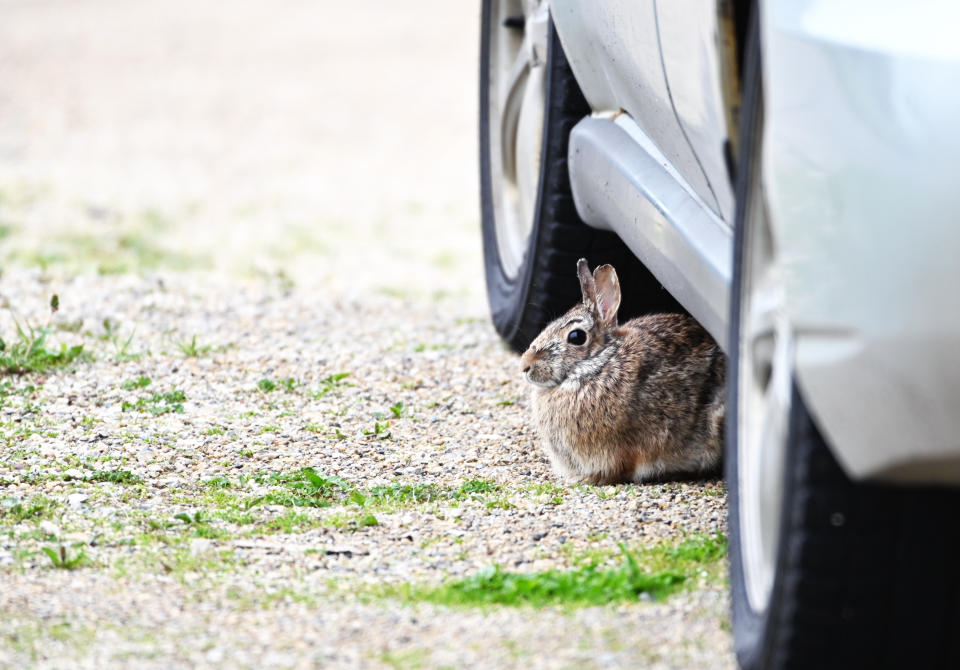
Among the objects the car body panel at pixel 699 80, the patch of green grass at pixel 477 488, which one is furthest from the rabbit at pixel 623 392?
the car body panel at pixel 699 80

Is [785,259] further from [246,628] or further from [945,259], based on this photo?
[246,628]

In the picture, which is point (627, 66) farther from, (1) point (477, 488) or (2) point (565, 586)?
(2) point (565, 586)

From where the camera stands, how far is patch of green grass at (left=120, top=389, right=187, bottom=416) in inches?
192

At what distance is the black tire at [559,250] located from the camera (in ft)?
16.3

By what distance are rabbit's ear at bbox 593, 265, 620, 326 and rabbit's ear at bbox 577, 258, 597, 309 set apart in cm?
1

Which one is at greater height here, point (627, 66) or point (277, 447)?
point (627, 66)

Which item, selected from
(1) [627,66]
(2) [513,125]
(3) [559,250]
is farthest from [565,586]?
(2) [513,125]

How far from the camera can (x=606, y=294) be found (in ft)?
14.9

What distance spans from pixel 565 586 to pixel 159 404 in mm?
2184

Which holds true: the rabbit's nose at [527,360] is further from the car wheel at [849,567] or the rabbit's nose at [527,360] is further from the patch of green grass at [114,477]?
the car wheel at [849,567]

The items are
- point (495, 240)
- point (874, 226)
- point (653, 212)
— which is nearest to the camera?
point (874, 226)

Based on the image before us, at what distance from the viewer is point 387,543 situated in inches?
145

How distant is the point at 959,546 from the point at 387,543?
1691 millimetres

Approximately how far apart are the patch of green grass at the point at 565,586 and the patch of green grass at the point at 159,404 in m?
1.79
